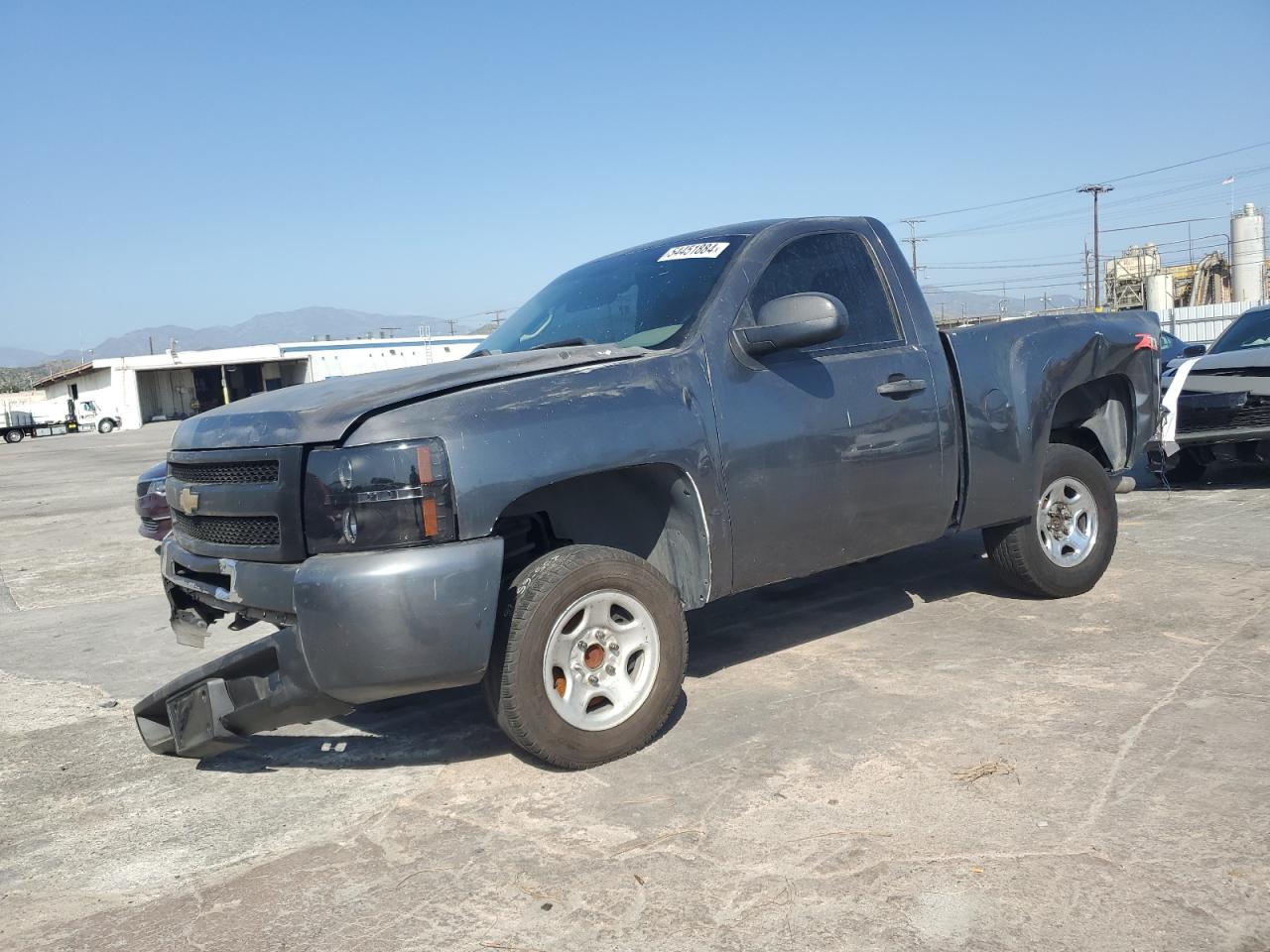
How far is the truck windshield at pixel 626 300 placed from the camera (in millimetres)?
4387

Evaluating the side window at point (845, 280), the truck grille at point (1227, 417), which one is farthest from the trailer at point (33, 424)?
the side window at point (845, 280)

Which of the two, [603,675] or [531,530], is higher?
[531,530]

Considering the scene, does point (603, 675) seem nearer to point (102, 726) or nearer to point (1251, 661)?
point (102, 726)

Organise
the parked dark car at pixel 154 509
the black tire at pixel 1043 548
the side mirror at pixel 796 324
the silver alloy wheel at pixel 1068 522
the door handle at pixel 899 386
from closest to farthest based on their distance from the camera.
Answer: the side mirror at pixel 796 324 < the door handle at pixel 899 386 < the black tire at pixel 1043 548 < the silver alloy wheel at pixel 1068 522 < the parked dark car at pixel 154 509

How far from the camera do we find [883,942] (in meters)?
2.60

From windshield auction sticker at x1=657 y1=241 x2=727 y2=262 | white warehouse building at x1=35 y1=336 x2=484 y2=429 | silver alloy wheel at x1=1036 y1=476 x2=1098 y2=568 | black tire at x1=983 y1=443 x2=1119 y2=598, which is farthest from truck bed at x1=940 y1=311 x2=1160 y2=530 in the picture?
white warehouse building at x1=35 y1=336 x2=484 y2=429

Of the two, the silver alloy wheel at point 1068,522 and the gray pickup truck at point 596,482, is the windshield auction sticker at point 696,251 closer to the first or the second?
the gray pickup truck at point 596,482

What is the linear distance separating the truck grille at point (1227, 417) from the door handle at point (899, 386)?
545cm

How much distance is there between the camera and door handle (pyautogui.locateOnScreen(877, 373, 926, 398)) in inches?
183

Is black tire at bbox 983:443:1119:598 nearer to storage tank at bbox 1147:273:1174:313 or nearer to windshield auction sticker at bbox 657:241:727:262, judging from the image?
windshield auction sticker at bbox 657:241:727:262

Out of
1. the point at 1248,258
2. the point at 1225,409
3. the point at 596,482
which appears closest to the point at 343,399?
the point at 596,482

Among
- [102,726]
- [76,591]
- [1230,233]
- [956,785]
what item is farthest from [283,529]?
[1230,233]

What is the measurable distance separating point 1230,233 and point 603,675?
2491 inches

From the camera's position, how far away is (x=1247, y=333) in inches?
402
